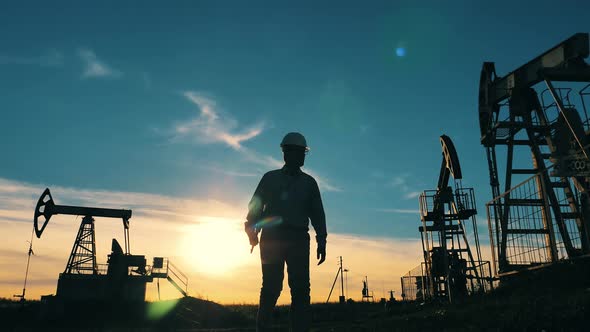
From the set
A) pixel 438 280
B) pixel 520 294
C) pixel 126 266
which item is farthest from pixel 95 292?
pixel 520 294

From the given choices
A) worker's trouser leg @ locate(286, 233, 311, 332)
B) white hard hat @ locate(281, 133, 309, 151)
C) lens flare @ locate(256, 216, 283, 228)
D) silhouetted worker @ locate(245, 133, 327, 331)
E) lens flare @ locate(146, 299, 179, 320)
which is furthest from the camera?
lens flare @ locate(146, 299, 179, 320)

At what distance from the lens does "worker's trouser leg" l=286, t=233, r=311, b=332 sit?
19.0 feet

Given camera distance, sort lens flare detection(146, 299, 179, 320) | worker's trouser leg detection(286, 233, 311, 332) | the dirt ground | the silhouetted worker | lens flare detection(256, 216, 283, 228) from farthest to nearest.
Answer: lens flare detection(146, 299, 179, 320)
the dirt ground
lens flare detection(256, 216, 283, 228)
the silhouetted worker
worker's trouser leg detection(286, 233, 311, 332)

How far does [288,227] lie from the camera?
6.05 metres

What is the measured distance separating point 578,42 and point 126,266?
29.4 meters

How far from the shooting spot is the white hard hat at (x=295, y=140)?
21.0 feet

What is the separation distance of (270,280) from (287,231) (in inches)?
25.9

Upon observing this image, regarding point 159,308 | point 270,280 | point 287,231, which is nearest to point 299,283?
point 270,280

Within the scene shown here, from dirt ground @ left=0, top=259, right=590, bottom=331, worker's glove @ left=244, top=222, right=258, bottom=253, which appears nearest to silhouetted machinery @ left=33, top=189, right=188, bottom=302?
dirt ground @ left=0, top=259, right=590, bottom=331

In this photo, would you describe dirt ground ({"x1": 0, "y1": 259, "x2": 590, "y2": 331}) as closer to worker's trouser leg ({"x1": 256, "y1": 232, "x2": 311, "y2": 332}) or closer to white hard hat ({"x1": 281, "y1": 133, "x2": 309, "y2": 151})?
worker's trouser leg ({"x1": 256, "y1": 232, "x2": 311, "y2": 332})

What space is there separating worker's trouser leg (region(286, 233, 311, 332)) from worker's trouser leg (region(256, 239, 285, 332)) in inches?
4.7

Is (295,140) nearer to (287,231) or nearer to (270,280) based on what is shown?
(287,231)

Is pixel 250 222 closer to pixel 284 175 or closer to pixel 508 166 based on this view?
pixel 284 175

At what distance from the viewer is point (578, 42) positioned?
18.1 metres
